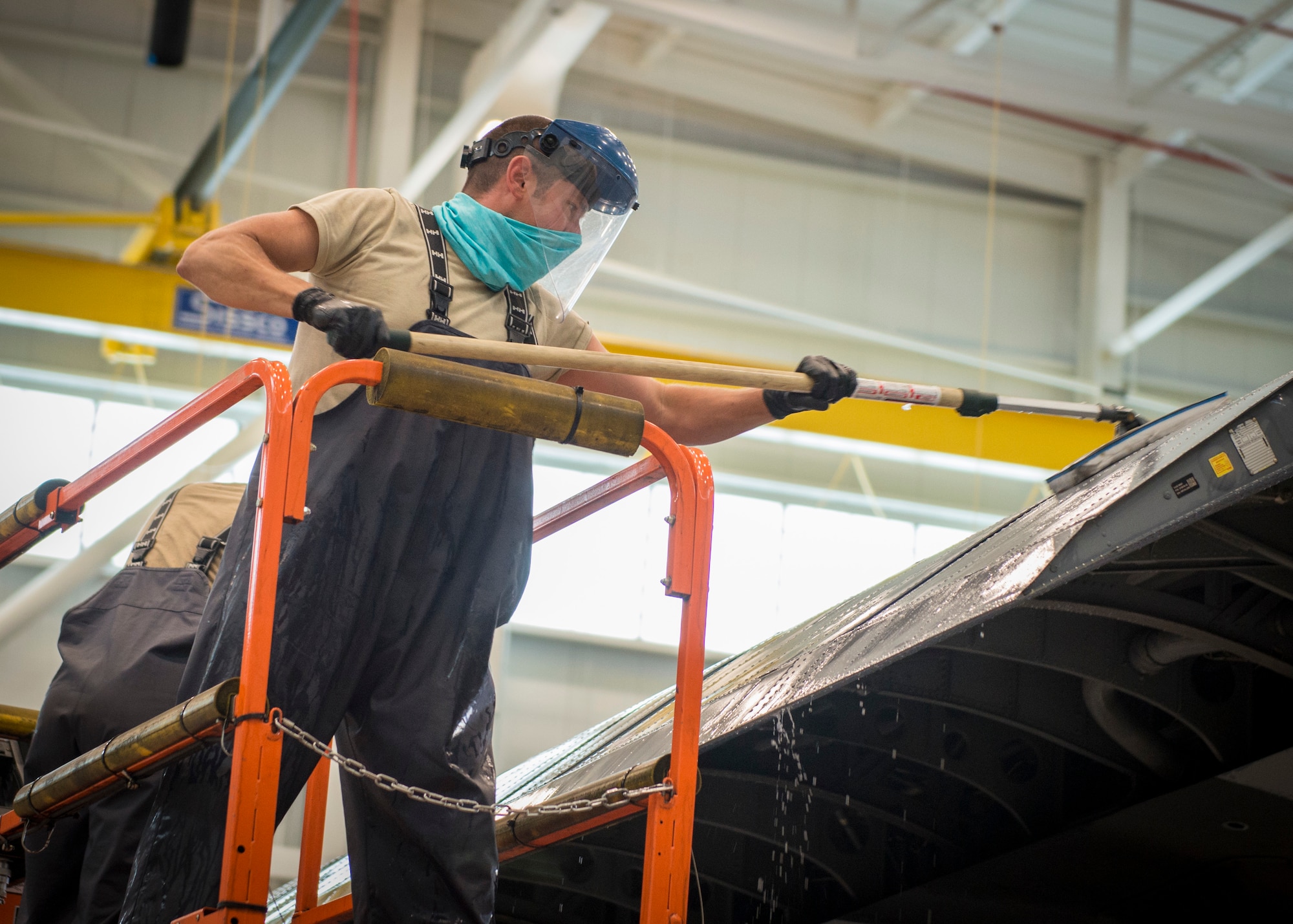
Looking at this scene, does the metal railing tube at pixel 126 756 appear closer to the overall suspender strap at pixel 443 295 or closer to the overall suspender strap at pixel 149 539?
the overall suspender strap at pixel 149 539

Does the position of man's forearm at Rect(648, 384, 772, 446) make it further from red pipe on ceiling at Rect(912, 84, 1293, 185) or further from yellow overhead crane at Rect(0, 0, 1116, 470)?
red pipe on ceiling at Rect(912, 84, 1293, 185)

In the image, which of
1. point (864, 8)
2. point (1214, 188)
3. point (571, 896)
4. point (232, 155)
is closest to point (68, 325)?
point (232, 155)

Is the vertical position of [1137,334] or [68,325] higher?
[1137,334]

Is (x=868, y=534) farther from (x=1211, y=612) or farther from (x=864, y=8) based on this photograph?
(x=1211, y=612)

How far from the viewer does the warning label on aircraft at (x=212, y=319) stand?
9266 mm

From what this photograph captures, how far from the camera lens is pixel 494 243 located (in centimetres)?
258

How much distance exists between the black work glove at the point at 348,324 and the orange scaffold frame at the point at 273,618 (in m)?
0.08

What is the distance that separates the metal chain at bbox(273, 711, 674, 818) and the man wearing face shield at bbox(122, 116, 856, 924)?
6 centimetres

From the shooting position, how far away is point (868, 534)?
13570mm

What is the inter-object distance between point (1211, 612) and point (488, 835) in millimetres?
1700

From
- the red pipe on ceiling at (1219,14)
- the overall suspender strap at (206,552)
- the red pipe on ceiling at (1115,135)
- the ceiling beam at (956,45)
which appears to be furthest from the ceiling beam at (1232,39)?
the overall suspender strap at (206,552)

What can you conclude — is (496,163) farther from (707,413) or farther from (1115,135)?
(1115,135)

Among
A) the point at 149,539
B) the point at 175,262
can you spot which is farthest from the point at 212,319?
the point at 149,539

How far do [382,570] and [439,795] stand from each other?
40 centimetres
